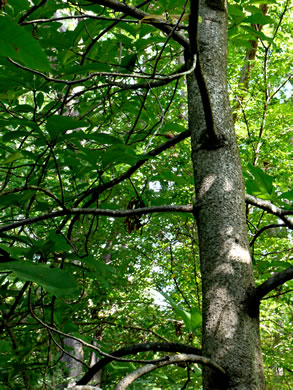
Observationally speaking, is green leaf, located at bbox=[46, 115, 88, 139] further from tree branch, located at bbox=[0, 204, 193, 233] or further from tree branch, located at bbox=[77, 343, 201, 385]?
tree branch, located at bbox=[77, 343, 201, 385]

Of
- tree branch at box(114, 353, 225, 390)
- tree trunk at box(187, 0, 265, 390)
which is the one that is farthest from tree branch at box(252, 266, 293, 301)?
tree branch at box(114, 353, 225, 390)

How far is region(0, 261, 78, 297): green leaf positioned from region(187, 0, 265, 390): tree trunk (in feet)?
1.62

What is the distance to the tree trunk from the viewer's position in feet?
2.66

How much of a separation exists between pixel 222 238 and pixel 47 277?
588mm

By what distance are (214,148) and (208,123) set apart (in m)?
0.10

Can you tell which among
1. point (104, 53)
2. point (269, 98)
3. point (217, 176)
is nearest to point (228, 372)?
point (217, 176)

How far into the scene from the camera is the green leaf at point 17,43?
445 mm

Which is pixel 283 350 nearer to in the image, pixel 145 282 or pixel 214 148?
pixel 145 282

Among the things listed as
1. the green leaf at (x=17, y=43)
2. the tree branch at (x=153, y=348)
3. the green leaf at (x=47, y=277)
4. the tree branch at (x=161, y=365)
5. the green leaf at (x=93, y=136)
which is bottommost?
the tree branch at (x=161, y=365)

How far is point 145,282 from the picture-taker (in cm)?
597

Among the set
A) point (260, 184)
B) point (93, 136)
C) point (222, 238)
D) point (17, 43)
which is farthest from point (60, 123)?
point (260, 184)

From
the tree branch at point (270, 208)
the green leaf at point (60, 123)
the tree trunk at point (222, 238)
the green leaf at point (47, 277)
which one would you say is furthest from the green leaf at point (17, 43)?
Result: the tree branch at point (270, 208)

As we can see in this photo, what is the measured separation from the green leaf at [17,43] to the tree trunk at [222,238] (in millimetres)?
676

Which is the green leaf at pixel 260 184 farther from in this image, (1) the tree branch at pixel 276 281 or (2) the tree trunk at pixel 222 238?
(1) the tree branch at pixel 276 281
